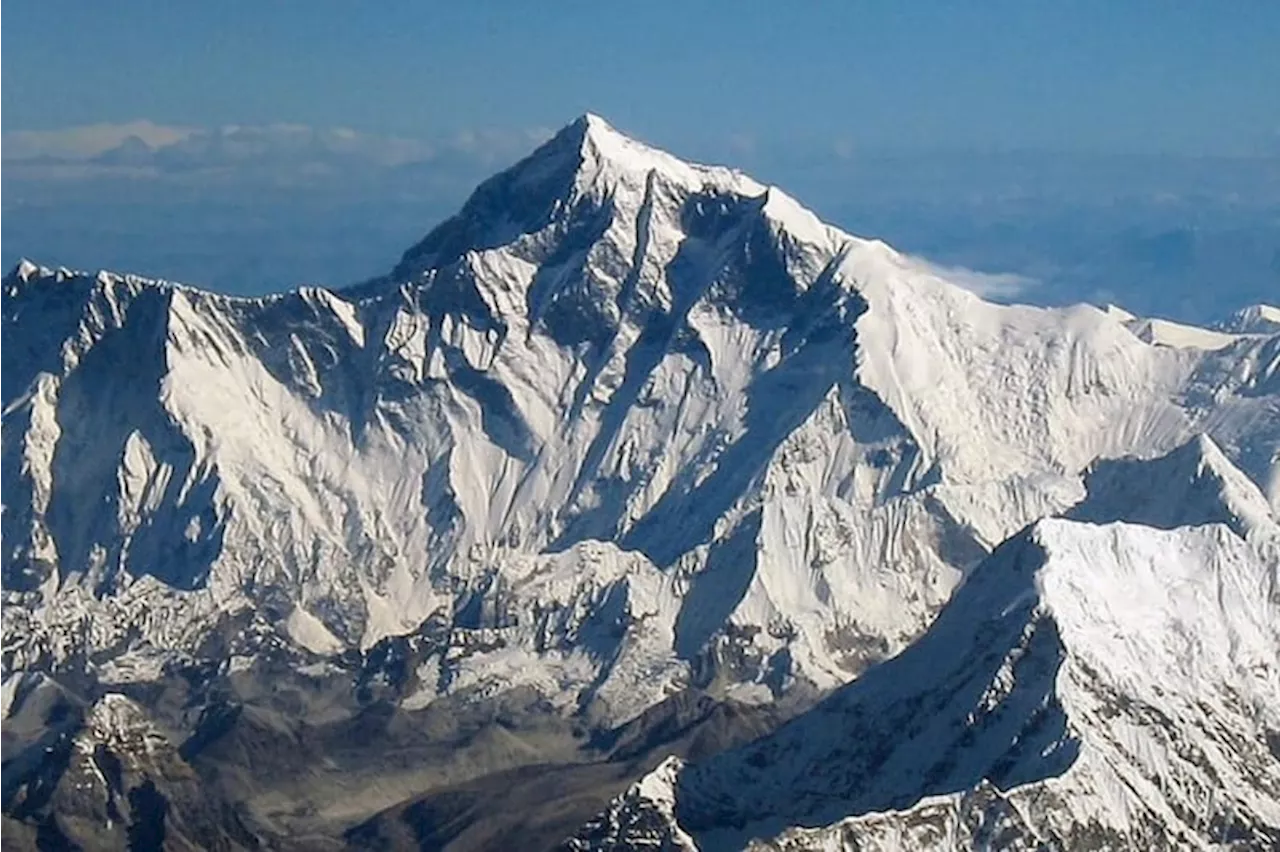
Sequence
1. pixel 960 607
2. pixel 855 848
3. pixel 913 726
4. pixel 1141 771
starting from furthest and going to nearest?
pixel 960 607 < pixel 913 726 < pixel 1141 771 < pixel 855 848

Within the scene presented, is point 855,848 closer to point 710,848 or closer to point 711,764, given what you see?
point 710,848

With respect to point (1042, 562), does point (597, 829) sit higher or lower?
lower

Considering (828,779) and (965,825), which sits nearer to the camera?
(965,825)

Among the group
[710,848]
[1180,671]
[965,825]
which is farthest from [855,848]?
[1180,671]

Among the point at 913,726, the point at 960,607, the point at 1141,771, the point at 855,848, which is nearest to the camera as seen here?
the point at 855,848

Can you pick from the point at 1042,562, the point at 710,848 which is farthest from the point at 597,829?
the point at 1042,562

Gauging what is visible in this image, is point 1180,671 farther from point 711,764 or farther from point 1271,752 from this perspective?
point 711,764
